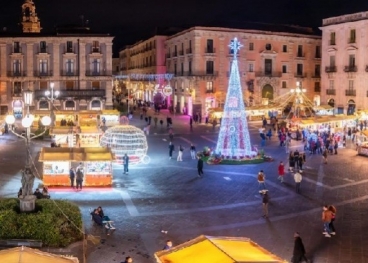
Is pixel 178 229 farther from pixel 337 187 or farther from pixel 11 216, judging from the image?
pixel 337 187

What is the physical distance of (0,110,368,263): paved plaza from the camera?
16.5 metres

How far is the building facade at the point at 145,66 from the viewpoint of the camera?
73625 mm

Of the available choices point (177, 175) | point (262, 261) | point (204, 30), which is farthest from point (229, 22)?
point (262, 261)

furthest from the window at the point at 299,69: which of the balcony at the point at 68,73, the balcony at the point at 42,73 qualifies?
the balcony at the point at 42,73

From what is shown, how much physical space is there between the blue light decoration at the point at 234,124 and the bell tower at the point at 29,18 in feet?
207

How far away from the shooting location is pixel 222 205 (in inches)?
834

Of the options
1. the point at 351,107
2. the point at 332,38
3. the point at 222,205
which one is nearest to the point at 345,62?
the point at 332,38

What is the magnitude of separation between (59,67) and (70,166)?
116 ft

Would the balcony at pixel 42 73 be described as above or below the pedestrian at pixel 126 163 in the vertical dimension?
above

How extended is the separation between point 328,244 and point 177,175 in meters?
11.5

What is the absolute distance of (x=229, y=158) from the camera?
3102 cm

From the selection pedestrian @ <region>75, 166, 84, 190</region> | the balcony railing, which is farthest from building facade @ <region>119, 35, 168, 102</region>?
pedestrian @ <region>75, 166, 84, 190</region>

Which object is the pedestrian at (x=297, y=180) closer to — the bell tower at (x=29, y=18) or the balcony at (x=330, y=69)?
the balcony at (x=330, y=69)

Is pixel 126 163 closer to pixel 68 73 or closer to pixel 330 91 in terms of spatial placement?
pixel 68 73
